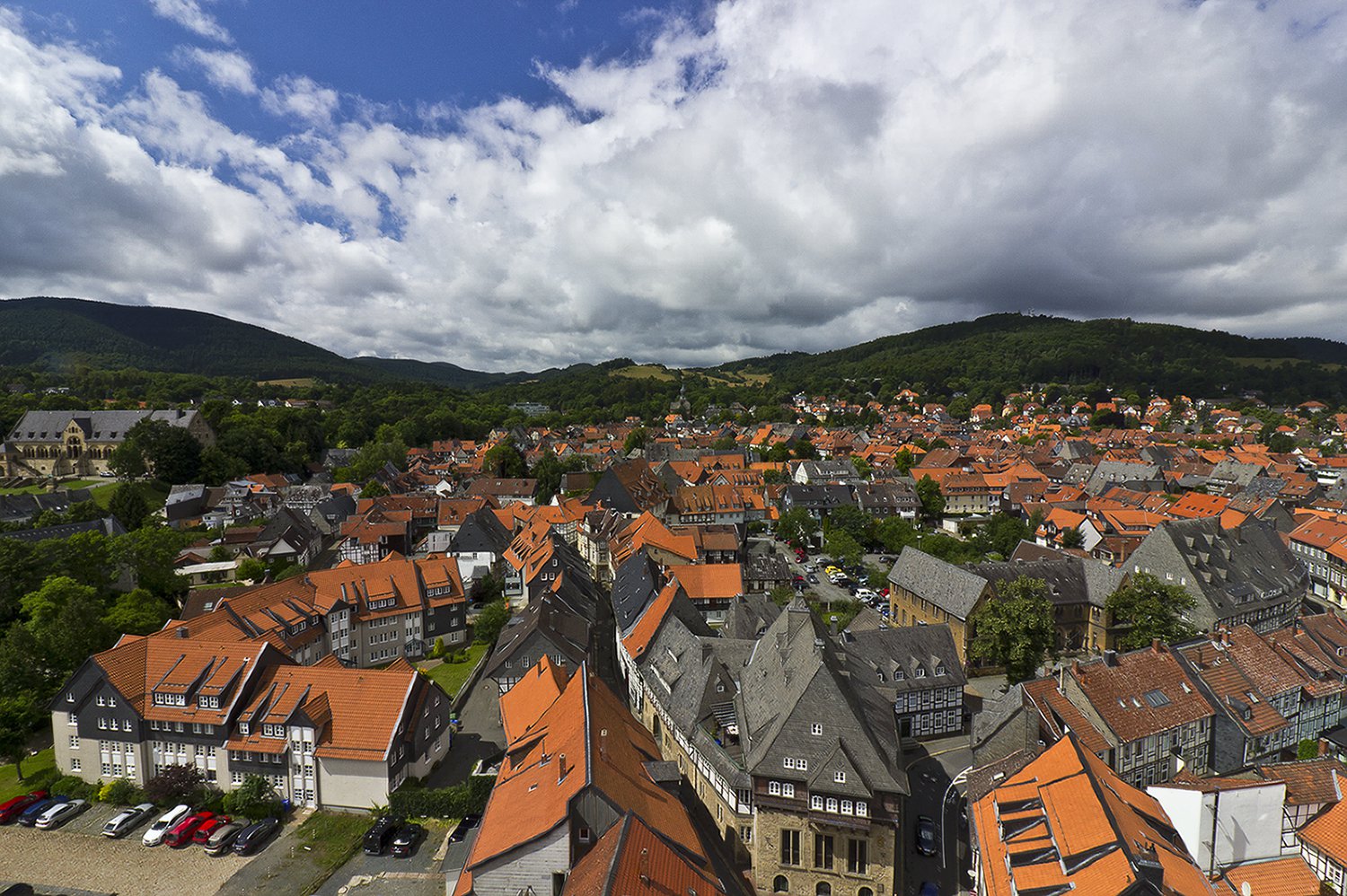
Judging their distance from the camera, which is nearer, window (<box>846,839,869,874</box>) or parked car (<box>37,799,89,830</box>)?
window (<box>846,839,869,874</box>)

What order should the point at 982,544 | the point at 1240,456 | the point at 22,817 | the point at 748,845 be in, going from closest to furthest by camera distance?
the point at 748,845, the point at 22,817, the point at 982,544, the point at 1240,456

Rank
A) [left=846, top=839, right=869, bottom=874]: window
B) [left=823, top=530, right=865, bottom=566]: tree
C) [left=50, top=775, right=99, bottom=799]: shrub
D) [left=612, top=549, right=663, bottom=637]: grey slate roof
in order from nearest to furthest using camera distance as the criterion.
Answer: [left=846, top=839, right=869, bottom=874]: window
[left=50, top=775, right=99, bottom=799]: shrub
[left=612, top=549, right=663, bottom=637]: grey slate roof
[left=823, top=530, right=865, bottom=566]: tree

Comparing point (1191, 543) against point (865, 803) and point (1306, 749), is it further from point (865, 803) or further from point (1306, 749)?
point (865, 803)

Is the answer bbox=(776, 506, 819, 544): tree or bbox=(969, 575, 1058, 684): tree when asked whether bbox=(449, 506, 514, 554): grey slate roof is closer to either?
bbox=(776, 506, 819, 544): tree

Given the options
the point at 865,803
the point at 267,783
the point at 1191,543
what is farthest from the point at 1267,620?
the point at 267,783

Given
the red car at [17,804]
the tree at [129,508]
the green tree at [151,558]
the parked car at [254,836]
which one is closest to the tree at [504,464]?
the tree at [129,508]

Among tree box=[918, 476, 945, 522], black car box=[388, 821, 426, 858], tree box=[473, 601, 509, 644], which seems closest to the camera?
black car box=[388, 821, 426, 858]

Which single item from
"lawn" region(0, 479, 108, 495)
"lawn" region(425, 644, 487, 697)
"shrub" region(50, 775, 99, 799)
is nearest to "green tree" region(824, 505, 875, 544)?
"lawn" region(425, 644, 487, 697)
